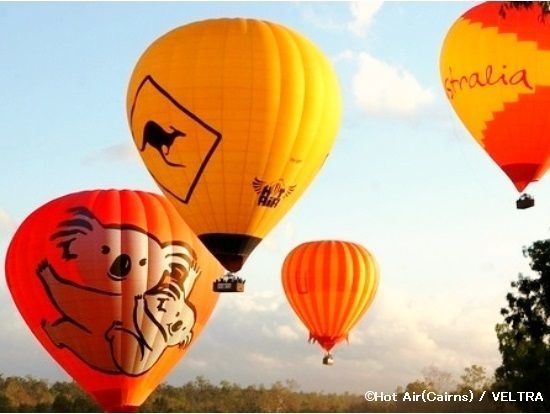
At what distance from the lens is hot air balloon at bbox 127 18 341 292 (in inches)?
1294

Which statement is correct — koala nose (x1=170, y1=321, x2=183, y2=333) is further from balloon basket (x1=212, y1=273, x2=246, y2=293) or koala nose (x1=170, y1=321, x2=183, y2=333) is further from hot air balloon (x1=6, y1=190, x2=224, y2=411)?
balloon basket (x1=212, y1=273, x2=246, y2=293)

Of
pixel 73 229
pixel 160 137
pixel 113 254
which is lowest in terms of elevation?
pixel 113 254

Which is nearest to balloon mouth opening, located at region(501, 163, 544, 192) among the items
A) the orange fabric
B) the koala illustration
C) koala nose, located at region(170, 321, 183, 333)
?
the koala illustration

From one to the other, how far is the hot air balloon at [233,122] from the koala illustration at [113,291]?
311cm

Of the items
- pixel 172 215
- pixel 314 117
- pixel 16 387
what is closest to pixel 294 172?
pixel 314 117

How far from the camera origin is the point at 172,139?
33.3 metres

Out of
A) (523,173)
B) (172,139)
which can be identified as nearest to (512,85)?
(523,173)

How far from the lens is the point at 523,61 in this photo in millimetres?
35719

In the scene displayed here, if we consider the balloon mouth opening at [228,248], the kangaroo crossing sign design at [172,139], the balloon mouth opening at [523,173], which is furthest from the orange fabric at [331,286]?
the kangaroo crossing sign design at [172,139]

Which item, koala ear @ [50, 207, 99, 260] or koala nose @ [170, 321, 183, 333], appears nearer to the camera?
koala ear @ [50, 207, 99, 260]

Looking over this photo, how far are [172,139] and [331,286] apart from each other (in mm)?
13298

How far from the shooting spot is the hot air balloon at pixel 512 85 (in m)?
35.4

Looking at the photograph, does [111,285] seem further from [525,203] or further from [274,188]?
[525,203]

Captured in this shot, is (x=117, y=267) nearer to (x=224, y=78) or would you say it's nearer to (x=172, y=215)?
(x=172, y=215)
